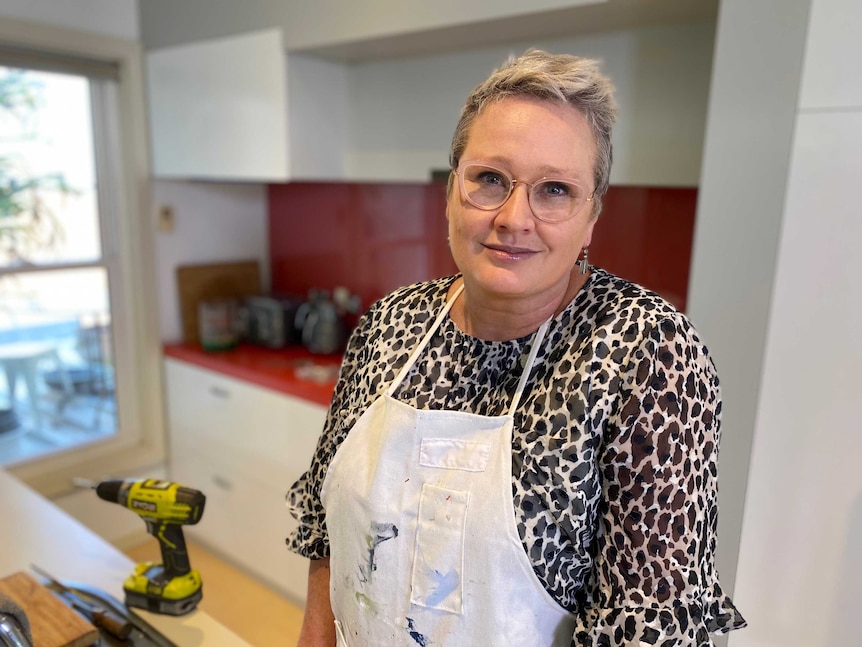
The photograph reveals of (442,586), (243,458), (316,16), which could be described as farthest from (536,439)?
(243,458)

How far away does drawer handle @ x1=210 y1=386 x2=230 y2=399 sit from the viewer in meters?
2.55

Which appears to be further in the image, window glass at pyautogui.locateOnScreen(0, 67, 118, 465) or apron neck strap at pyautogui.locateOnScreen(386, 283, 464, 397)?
window glass at pyautogui.locateOnScreen(0, 67, 118, 465)

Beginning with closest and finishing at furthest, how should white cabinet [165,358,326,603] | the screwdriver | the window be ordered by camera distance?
the screwdriver, white cabinet [165,358,326,603], the window

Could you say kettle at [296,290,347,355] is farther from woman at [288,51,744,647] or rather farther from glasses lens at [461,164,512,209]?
glasses lens at [461,164,512,209]

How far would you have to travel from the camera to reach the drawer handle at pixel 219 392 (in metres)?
2.55

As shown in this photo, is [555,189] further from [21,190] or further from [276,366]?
[21,190]

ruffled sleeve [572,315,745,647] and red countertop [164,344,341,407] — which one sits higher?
ruffled sleeve [572,315,745,647]

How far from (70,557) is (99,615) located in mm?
276

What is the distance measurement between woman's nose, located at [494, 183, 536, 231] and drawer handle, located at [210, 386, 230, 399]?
196cm

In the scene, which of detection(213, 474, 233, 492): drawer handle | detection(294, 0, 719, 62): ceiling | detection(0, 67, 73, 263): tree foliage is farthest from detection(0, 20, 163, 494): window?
detection(294, 0, 719, 62): ceiling

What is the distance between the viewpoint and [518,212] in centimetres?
81

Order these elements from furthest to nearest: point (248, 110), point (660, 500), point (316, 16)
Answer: point (248, 110)
point (316, 16)
point (660, 500)

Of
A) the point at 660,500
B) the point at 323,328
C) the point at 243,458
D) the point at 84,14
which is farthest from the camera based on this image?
the point at 323,328

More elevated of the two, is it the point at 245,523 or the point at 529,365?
the point at 529,365
